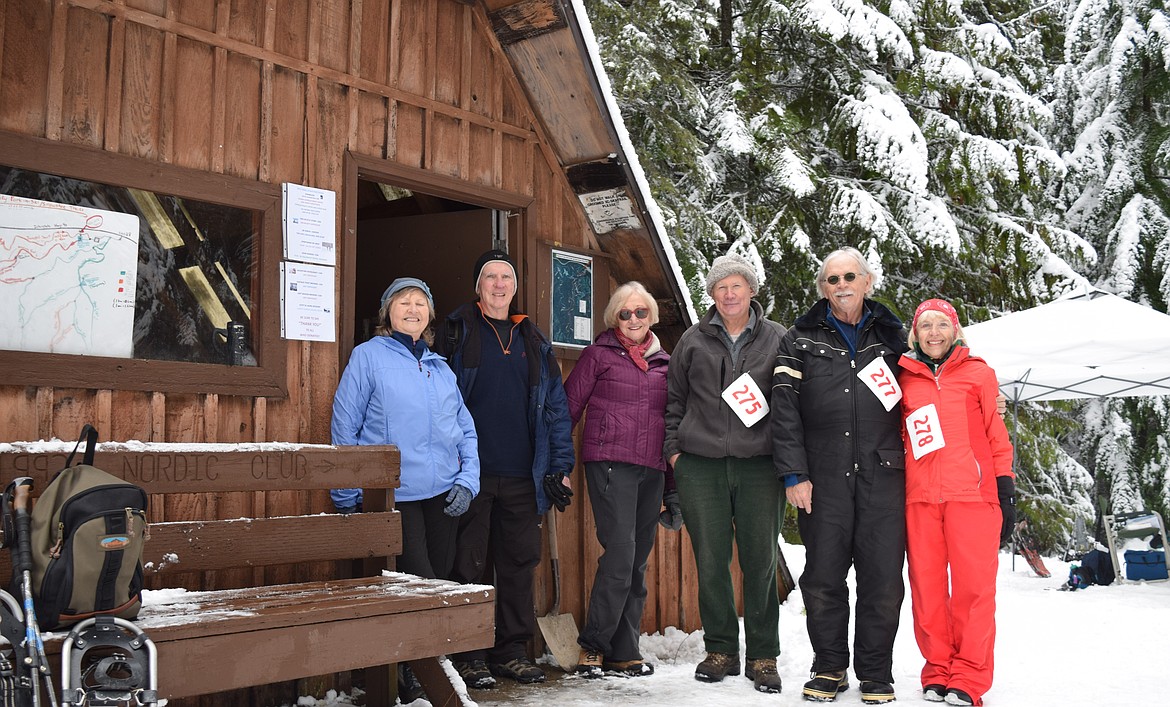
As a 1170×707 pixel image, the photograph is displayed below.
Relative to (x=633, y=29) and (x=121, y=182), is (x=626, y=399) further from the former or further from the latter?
(x=633, y=29)

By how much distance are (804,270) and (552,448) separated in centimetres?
536

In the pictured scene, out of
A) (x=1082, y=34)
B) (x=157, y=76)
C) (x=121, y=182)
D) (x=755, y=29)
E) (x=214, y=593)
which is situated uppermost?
(x=1082, y=34)

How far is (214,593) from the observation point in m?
3.34

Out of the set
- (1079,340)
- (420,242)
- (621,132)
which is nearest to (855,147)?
(1079,340)

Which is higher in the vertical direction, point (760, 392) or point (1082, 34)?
point (1082, 34)

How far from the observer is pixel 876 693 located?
4.24m

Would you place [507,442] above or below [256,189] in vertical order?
below

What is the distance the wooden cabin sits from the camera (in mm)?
3543

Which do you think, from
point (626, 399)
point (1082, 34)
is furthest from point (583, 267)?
point (1082, 34)

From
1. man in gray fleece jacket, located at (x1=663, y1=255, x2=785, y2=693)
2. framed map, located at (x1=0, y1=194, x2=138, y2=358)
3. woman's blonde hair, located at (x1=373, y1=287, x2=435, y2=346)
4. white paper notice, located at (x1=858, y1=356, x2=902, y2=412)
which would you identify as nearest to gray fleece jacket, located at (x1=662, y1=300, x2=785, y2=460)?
man in gray fleece jacket, located at (x1=663, y1=255, x2=785, y2=693)

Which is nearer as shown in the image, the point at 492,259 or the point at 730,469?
the point at 730,469

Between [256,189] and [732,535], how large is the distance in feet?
8.40

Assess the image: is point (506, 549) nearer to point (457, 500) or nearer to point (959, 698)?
point (457, 500)

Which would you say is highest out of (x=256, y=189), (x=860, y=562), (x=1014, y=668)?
(x=256, y=189)
